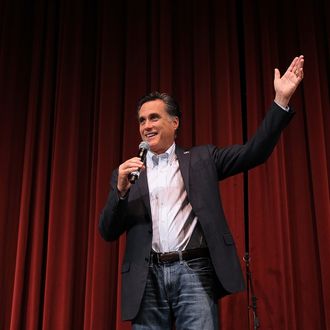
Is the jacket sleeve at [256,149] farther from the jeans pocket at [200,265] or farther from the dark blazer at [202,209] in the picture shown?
the jeans pocket at [200,265]

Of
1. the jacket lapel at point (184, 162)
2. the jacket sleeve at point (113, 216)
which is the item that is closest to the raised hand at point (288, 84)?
the jacket lapel at point (184, 162)

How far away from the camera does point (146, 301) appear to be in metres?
1.62

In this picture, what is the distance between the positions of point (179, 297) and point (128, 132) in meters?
1.54

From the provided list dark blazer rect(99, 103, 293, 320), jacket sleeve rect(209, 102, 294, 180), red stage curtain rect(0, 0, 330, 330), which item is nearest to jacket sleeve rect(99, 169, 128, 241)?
dark blazer rect(99, 103, 293, 320)

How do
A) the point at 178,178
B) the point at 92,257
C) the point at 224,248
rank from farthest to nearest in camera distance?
the point at 92,257 → the point at 178,178 → the point at 224,248

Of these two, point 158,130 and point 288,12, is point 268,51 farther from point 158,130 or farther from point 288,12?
point 158,130

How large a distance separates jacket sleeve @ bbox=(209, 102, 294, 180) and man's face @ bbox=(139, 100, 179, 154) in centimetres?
19

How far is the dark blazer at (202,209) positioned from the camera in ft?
5.26

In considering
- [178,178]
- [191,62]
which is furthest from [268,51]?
[178,178]

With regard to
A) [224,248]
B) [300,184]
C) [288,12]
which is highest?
[288,12]

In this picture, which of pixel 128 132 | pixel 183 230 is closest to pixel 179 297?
pixel 183 230

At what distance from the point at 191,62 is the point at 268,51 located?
482mm

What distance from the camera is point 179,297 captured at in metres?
1.58

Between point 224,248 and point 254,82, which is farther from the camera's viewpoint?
point 254,82
